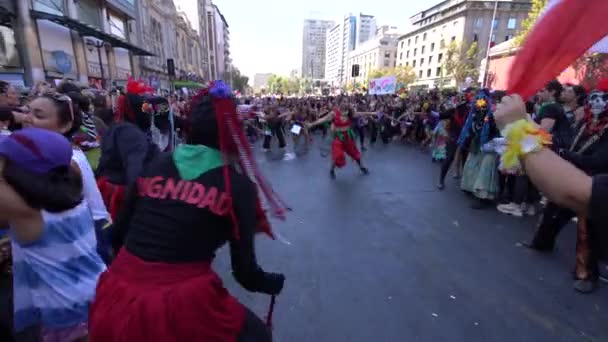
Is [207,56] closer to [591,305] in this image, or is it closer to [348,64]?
[348,64]

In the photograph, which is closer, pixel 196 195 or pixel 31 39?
pixel 196 195

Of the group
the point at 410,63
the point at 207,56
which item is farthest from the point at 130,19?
the point at 410,63

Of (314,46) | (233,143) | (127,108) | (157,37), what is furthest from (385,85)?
(314,46)

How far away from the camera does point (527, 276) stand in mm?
3242

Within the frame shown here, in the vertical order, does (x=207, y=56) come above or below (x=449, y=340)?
above

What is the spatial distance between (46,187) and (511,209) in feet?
19.0

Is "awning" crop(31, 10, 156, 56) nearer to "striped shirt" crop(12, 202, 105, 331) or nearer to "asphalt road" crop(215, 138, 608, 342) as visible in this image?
"asphalt road" crop(215, 138, 608, 342)

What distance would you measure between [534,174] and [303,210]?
4.22m

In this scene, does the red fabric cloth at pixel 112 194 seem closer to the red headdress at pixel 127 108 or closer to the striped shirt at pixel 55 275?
the red headdress at pixel 127 108

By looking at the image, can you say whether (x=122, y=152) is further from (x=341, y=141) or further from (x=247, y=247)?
(x=341, y=141)

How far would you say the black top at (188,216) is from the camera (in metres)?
1.27

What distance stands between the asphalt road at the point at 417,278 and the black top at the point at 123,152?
4.71 feet

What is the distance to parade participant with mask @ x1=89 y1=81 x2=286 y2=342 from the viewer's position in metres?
1.21

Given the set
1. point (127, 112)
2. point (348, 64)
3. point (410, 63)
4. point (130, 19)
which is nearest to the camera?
point (127, 112)
